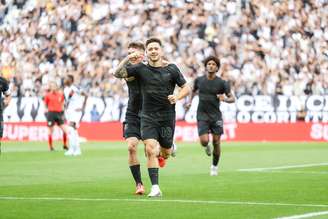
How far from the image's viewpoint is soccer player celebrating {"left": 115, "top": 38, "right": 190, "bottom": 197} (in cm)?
1441

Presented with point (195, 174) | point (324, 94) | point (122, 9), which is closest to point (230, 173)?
point (195, 174)

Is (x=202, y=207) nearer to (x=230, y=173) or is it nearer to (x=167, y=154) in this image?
(x=167, y=154)

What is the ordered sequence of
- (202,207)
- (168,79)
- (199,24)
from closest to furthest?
(202,207), (168,79), (199,24)

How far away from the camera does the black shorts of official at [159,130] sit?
14.5m

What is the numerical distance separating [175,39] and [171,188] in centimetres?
2522

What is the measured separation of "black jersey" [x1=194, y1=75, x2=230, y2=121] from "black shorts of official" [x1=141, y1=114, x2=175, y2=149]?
5.75 meters

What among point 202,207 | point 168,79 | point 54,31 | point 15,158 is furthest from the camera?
point 54,31

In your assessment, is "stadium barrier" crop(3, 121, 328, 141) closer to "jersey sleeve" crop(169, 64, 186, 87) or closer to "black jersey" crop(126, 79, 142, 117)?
"black jersey" crop(126, 79, 142, 117)

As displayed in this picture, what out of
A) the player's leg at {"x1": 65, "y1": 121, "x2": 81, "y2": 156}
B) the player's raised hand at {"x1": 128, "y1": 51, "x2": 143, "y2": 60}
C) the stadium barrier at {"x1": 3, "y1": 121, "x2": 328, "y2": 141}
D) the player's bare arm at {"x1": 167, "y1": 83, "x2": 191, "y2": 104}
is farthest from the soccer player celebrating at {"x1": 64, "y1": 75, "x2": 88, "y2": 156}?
the player's bare arm at {"x1": 167, "y1": 83, "x2": 191, "y2": 104}

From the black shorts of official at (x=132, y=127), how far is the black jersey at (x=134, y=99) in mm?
80

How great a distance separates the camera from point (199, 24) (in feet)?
133

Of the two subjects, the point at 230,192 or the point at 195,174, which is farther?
the point at 195,174

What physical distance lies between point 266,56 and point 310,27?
6.85ft

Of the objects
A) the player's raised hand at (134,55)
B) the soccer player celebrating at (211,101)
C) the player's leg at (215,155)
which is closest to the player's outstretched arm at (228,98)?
the soccer player celebrating at (211,101)
